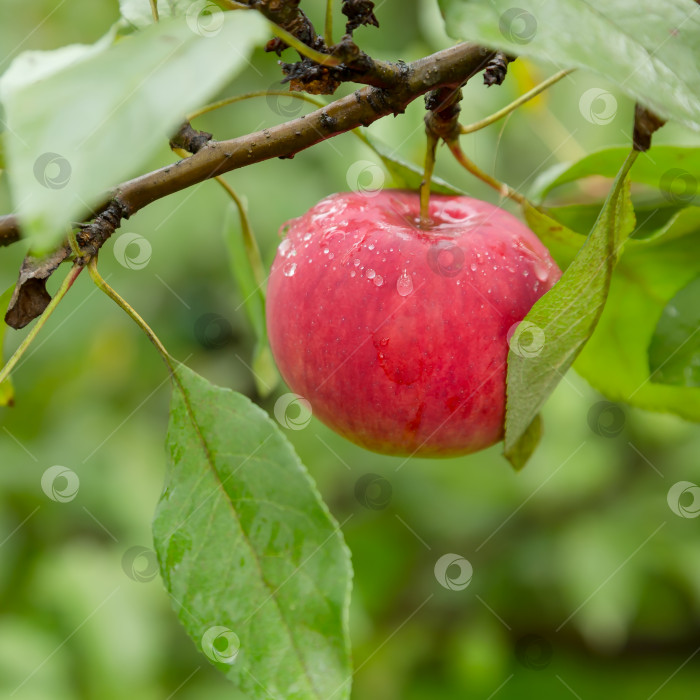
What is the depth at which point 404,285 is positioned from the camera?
0.60 metres

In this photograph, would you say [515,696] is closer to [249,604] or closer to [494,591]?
[494,591]

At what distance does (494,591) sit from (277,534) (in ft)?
4.21

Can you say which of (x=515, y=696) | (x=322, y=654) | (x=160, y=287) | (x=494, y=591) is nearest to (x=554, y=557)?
(x=494, y=591)

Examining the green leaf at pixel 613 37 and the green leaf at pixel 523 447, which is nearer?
the green leaf at pixel 613 37

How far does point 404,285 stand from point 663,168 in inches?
11.2

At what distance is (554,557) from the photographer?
1675mm

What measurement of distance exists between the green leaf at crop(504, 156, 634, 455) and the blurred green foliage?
2.22 ft
